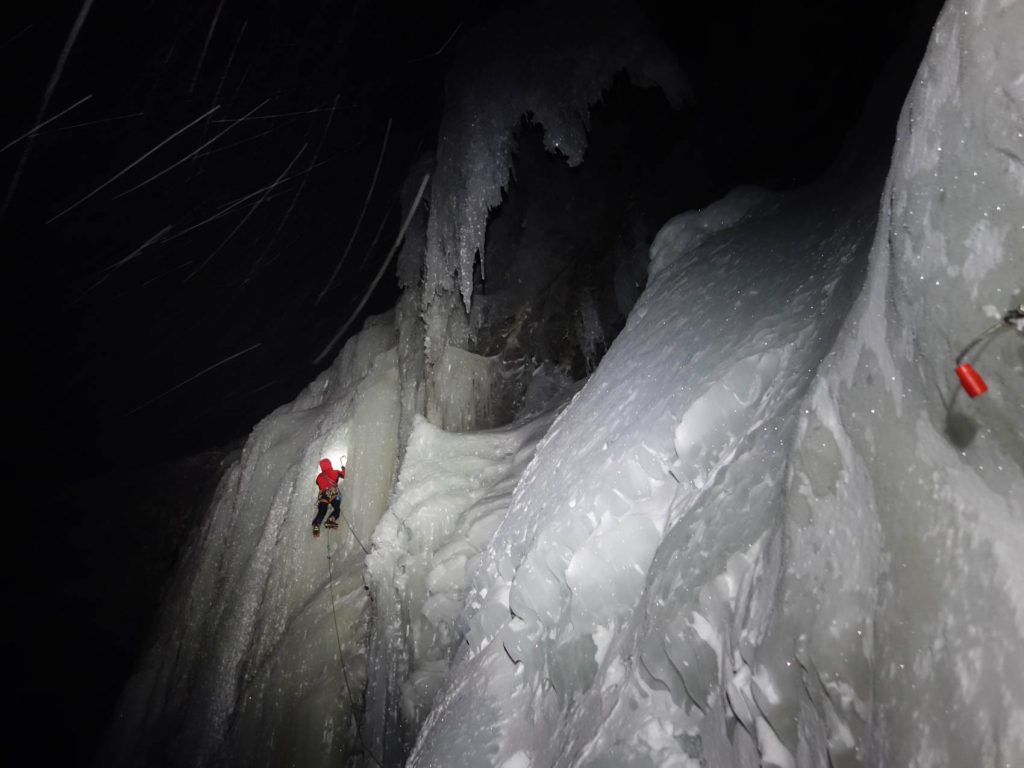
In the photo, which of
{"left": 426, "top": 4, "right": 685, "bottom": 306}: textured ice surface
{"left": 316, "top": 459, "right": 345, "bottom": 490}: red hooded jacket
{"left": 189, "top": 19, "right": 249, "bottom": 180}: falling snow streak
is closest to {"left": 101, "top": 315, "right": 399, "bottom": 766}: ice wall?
{"left": 316, "top": 459, "right": 345, "bottom": 490}: red hooded jacket


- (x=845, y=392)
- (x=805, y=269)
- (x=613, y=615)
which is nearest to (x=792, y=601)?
(x=845, y=392)

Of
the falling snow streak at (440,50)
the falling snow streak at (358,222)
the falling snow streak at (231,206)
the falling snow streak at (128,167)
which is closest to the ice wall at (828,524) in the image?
the falling snow streak at (440,50)

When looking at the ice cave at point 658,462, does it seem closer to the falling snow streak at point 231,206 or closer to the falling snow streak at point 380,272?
the falling snow streak at point 380,272

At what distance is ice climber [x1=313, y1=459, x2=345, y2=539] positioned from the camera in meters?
6.16

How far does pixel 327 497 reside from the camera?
6.24m

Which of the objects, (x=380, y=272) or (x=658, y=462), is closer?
(x=658, y=462)

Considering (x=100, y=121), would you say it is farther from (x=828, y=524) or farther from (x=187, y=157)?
(x=828, y=524)

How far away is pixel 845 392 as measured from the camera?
125 cm

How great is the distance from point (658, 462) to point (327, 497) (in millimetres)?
4835

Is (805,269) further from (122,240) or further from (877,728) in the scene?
(122,240)

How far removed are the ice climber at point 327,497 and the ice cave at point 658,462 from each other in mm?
184

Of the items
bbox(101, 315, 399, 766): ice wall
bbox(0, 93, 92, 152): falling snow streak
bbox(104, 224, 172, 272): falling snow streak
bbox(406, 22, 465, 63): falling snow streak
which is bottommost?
bbox(101, 315, 399, 766): ice wall

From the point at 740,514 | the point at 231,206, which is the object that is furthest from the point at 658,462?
the point at 231,206

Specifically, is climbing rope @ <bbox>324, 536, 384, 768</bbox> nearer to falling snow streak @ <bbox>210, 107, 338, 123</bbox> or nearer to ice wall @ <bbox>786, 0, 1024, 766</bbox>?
ice wall @ <bbox>786, 0, 1024, 766</bbox>
